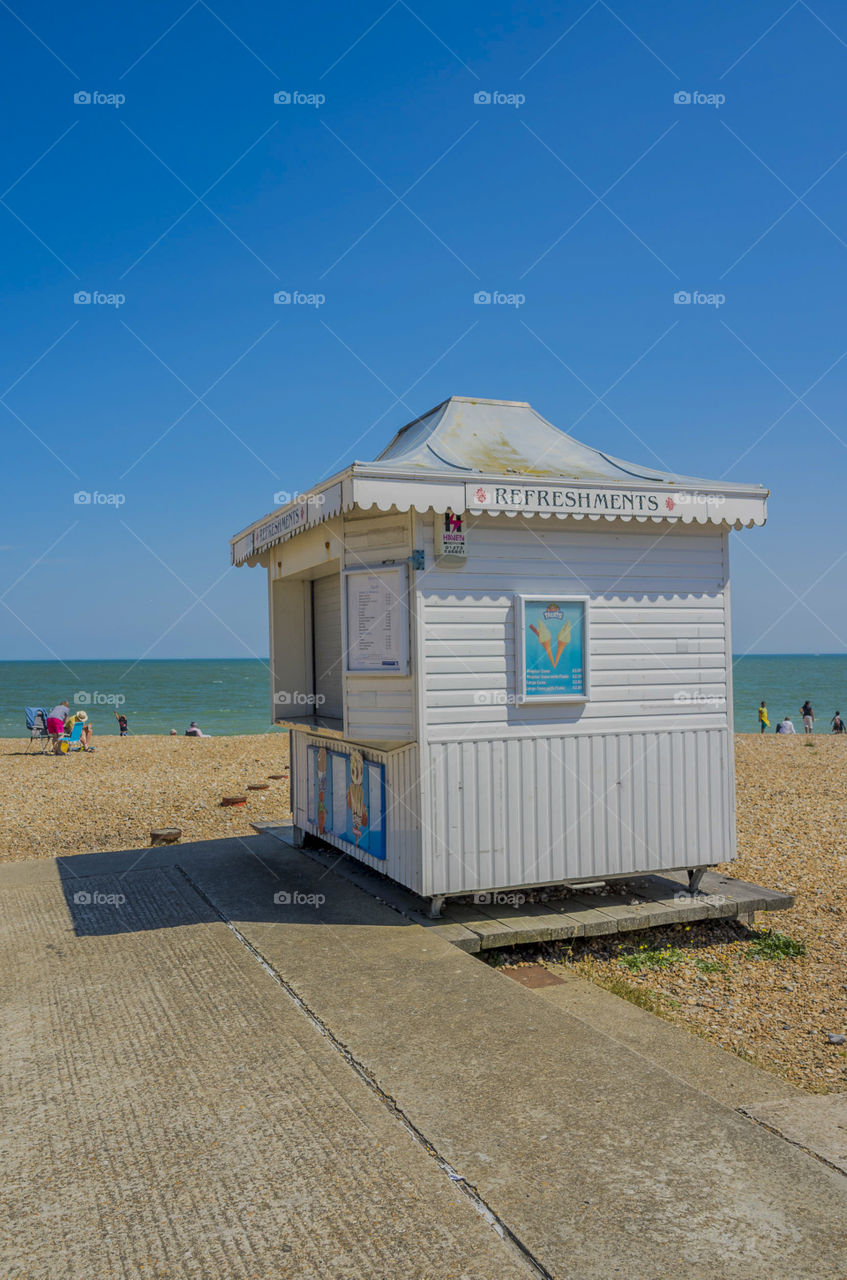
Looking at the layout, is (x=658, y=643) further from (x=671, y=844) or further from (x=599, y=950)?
(x=599, y=950)

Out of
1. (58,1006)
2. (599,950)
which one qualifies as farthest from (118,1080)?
(599,950)

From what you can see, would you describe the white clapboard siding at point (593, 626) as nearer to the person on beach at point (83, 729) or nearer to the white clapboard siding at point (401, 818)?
the white clapboard siding at point (401, 818)

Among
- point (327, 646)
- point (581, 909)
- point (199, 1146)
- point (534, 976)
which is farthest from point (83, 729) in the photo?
point (199, 1146)

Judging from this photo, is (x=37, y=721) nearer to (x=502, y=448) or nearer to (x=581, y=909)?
(x=502, y=448)

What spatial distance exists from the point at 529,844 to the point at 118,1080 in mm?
3292

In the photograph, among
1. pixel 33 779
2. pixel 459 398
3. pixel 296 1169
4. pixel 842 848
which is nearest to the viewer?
pixel 296 1169

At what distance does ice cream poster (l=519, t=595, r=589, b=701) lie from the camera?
21.2 feet

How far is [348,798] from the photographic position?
761 centimetres

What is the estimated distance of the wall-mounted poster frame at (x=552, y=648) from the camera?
21.2 feet

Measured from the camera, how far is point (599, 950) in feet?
22.1

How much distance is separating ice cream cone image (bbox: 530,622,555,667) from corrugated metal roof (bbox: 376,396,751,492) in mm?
1072

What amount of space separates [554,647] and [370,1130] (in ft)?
12.3

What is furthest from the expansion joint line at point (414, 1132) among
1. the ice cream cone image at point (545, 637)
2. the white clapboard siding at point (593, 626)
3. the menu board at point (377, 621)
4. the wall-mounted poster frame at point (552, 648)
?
the ice cream cone image at point (545, 637)

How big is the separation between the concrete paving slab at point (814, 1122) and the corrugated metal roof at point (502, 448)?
13.2ft
